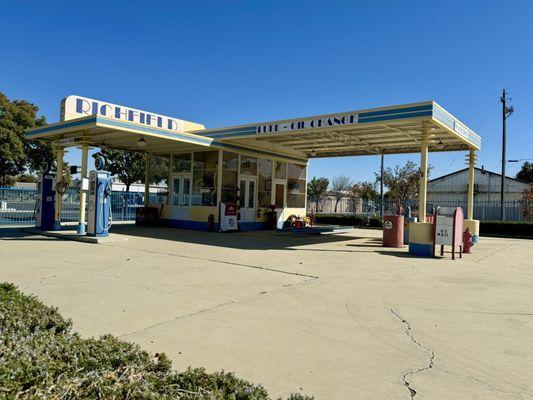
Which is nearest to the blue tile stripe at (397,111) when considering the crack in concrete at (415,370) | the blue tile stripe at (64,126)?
the crack in concrete at (415,370)

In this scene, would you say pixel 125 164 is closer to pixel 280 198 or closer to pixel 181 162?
pixel 181 162

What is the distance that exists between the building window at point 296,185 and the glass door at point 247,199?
101 inches

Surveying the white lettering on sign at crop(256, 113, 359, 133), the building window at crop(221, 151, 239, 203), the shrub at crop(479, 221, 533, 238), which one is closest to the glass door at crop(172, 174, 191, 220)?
the building window at crop(221, 151, 239, 203)

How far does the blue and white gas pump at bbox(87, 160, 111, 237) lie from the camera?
1307 centimetres

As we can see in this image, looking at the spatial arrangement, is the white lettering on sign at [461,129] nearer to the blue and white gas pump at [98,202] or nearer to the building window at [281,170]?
the building window at [281,170]

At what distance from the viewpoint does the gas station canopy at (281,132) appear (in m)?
12.5

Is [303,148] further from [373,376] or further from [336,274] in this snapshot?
[373,376]

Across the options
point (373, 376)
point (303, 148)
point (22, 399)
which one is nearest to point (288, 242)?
point (303, 148)

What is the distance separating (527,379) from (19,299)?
202 inches

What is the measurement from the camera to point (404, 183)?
36.8 m

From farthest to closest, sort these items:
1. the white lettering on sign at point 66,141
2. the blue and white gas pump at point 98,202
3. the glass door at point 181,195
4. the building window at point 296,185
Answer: the building window at point 296,185
the glass door at point 181,195
the white lettering on sign at point 66,141
the blue and white gas pump at point 98,202

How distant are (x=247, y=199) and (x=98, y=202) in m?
7.44

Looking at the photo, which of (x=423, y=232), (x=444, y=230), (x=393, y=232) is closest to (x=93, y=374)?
(x=444, y=230)

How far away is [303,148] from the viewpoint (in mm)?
20641
